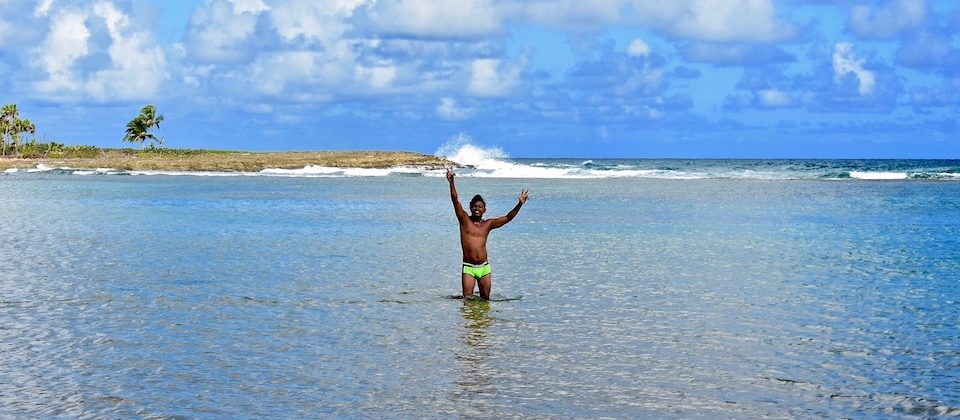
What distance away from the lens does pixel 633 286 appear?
1555 cm

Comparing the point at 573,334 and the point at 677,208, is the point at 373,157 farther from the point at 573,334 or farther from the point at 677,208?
the point at 573,334

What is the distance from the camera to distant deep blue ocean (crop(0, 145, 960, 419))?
28.2ft

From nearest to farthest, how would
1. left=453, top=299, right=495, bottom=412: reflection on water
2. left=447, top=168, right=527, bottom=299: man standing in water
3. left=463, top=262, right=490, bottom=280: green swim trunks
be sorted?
left=453, top=299, right=495, bottom=412: reflection on water, left=447, top=168, right=527, bottom=299: man standing in water, left=463, top=262, right=490, bottom=280: green swim trunks

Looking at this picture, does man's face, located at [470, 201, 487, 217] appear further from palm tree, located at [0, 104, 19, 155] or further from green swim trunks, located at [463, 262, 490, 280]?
palm tree, located at [0, 104, 19, 155]

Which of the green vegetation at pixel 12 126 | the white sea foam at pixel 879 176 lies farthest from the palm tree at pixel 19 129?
the white sea foam at pixel 879 176

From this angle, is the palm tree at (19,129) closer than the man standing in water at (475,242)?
No

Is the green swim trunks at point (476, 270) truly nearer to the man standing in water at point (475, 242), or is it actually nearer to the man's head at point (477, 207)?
the man standing in water at point (475, 242)

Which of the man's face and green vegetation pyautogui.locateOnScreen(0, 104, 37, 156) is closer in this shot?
the man's face

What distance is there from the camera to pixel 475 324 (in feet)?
39.8

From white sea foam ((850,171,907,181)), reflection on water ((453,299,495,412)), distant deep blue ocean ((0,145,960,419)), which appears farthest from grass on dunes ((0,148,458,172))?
reflection on water ((453,299,495,412))

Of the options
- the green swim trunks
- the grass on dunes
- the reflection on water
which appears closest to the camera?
the reflection on water

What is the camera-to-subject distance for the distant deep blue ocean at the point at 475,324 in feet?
28.2

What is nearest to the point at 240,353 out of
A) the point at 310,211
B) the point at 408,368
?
the point at 408,368

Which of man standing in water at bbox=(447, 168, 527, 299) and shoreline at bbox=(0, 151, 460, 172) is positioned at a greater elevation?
shoreline at bbox=(0, 151, 460, 172)
